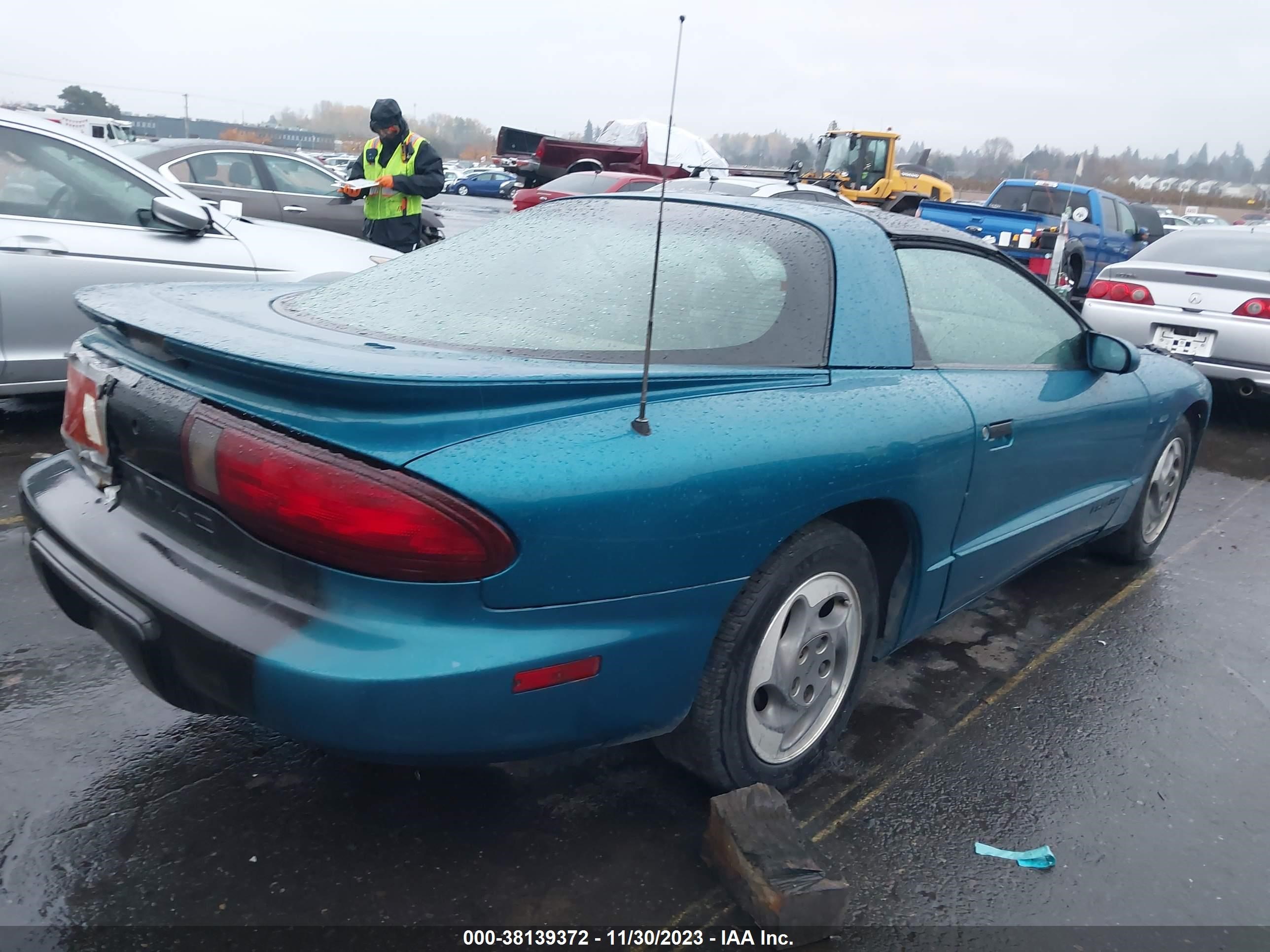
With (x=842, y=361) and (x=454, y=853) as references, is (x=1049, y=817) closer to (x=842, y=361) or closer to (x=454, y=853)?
(x=842, y=361)

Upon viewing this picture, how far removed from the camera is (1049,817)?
255 centimetres

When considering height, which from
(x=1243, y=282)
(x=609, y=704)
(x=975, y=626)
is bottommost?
(x=975, y=626)

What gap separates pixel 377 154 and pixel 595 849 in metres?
5.91

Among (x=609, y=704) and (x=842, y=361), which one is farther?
(x=842, y=361)

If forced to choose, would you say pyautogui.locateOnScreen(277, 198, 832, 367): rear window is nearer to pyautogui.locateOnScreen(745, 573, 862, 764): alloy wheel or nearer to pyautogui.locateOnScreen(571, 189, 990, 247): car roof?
pyautogui.locateOnScreen(571, 189, 990, 247): car roof

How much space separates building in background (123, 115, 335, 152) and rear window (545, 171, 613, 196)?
36.0 metres

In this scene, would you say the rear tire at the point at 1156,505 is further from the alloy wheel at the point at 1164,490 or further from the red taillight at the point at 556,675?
the red taillight at the point at 556,675

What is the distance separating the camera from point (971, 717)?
3.00m

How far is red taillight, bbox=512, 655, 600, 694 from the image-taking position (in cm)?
186

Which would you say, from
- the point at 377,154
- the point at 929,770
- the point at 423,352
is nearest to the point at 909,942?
the point at 929,770

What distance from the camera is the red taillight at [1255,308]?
674cm

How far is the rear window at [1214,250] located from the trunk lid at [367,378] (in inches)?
254

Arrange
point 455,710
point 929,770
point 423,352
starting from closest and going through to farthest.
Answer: point 455,710, point 423,352, point 929,770

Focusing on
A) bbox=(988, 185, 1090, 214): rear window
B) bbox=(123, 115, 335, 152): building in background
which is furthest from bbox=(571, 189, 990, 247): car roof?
bbox=(123, 115, 335, 152): building in background
